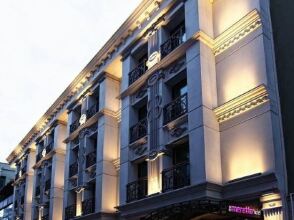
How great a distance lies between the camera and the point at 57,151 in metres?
29.8

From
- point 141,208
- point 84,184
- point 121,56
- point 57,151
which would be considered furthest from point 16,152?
point 141,208

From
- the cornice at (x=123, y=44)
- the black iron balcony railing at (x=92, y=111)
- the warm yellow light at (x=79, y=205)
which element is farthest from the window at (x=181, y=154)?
the black iron balcony railing at (x=92, y=111)

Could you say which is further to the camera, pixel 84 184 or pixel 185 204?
pixel 84 184

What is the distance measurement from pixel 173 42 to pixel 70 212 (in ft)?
38.2

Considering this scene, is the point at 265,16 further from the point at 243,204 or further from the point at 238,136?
the point at 243,204

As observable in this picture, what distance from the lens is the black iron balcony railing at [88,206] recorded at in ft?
74.6

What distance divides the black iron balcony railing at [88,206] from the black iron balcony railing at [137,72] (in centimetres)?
660

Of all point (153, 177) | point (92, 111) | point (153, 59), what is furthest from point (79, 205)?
point (153, 59)

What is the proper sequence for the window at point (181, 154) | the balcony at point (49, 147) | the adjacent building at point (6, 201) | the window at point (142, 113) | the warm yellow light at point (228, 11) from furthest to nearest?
the adjacent building at point (6, 201)
the balcony at point (49, 147)
the window at point (142, 113)
the window at point (181, 154)
the warm yellow light at point (228, 11)

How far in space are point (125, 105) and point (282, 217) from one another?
1052 centimetres

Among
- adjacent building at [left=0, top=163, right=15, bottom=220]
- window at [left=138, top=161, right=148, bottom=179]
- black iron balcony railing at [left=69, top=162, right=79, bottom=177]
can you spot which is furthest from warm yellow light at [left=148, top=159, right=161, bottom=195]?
adjacent building at [left=0, top=163, right=15, bottom=220]

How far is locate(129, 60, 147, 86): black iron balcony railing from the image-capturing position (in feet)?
68.8

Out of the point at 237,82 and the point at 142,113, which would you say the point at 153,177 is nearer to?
the point at 142,113

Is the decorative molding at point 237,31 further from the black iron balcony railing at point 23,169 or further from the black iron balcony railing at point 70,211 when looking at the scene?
the black iron balcony railing at point 23,169
